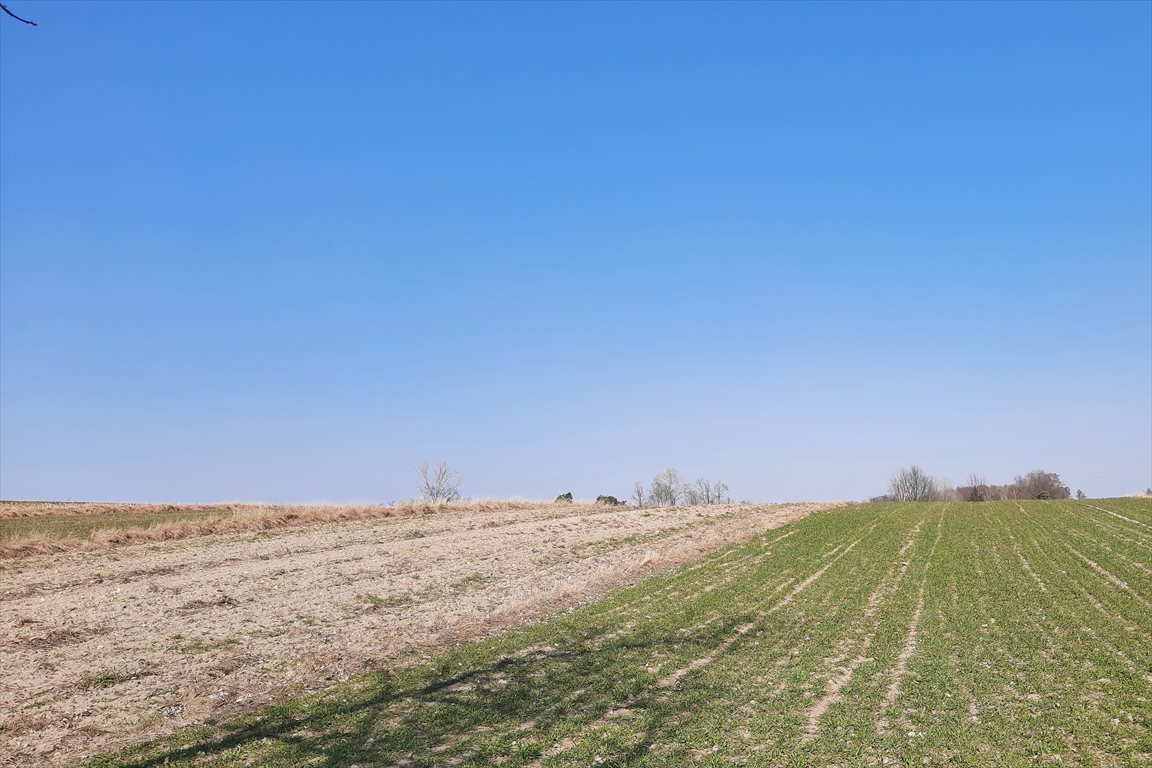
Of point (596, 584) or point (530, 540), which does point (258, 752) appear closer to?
point (596, 584)

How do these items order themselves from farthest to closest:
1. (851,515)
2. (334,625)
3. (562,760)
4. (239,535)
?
1. (851,515)
2. (239,535)
3. (334,625)
4. (562,760)

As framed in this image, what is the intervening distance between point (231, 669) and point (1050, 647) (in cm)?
1850

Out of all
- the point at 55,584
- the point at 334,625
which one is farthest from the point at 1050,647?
the point at 55,584

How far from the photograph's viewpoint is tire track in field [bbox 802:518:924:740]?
11961mm

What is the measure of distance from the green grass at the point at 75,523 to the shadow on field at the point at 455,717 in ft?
108

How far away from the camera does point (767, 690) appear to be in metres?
13.7

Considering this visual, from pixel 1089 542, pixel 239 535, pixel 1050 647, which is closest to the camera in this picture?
pixel 1050 647

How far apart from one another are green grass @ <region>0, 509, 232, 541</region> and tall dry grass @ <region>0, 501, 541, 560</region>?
1335 mm

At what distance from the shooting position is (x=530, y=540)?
3988cm

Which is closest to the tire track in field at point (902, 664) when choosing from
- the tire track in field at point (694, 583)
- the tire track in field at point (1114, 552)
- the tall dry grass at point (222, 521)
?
the tire track in field at point (694, 583)

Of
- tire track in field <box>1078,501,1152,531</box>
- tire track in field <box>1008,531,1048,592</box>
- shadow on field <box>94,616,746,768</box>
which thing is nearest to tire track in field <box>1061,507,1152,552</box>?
tire track in field <box>1078,501,1152,531</box>

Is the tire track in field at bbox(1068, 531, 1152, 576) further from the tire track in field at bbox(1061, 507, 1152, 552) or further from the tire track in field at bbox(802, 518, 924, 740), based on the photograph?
the tire track in field at bbox(802, 518, 924, 740)

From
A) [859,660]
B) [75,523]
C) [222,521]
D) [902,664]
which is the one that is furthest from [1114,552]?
[75,523]

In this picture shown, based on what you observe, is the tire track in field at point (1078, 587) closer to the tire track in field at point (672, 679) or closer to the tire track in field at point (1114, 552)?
the tire track in field at point (1114, 552)
